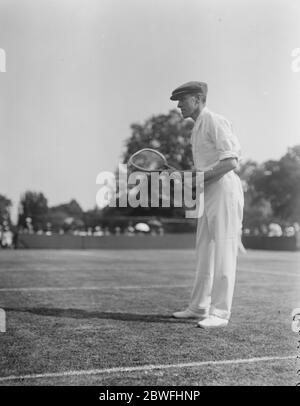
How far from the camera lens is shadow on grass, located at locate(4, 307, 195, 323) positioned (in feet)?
15.4

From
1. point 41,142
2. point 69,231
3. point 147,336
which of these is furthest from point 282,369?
point 69,231

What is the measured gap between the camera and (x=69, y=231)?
3158 centimetres

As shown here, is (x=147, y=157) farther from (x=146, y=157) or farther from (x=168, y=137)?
(x=168, y=137)

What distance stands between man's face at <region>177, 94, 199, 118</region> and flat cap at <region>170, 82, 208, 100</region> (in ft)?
0.13

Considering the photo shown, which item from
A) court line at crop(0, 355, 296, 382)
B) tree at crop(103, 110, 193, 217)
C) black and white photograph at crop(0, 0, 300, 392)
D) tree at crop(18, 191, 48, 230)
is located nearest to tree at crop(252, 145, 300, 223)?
tree at crop(103, 110, 193, 217)

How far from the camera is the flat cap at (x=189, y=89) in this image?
4.64m

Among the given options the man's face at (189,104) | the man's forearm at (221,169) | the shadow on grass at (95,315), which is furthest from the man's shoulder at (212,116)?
the shadow on grass at (95,315)

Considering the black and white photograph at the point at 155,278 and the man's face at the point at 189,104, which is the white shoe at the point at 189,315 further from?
the man's face at the point at 189,104

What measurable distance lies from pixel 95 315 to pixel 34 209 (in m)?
27.6

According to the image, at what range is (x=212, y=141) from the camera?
4.61 m

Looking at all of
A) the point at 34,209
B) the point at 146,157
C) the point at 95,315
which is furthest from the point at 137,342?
the point at 34,209

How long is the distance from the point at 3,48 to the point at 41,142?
7.58 m

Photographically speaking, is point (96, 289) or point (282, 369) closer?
point (282, 369)

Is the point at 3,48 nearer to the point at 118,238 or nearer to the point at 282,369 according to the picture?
the point at 282,369
